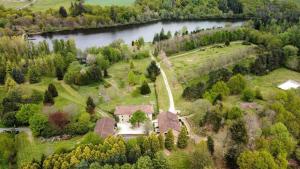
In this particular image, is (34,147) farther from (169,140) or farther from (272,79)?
(272,79)

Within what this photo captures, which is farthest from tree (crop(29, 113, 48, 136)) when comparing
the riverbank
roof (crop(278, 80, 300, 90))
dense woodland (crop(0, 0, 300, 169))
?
the riverbank

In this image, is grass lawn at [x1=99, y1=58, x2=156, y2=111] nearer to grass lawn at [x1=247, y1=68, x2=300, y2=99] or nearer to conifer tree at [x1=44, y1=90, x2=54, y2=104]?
conifer tree at [x1=44, y1=90, x2=54, y2=104]

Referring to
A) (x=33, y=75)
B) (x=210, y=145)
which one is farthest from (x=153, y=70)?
(x=210, y=145)

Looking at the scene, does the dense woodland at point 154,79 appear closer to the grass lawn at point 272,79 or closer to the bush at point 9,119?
the bush at point 9,119

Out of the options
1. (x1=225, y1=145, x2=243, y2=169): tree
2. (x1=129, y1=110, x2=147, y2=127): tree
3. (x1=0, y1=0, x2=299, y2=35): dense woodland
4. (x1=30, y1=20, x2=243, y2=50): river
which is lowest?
(x1=225, y1=145, x2=243, y2=169): tree

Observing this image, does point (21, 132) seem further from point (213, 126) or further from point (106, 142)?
point (213, 126)

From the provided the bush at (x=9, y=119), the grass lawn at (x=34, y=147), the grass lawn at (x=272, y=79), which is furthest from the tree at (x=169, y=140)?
the bush at (x=9, y=119)

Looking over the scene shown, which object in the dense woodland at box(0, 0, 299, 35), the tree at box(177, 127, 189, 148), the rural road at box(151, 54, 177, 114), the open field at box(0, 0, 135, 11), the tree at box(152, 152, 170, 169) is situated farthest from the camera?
the open field at box(0, 0, 135, 11)
